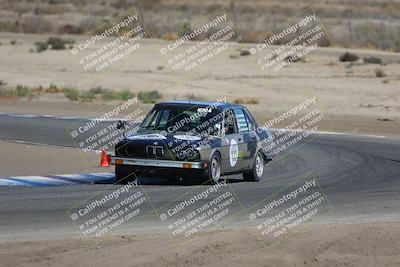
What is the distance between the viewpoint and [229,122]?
18.0m

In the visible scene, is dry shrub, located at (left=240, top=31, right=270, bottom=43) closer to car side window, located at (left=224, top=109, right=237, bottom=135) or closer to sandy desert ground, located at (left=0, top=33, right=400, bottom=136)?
sandy desert ground, located at (left=0, top=33, right=400, bottom=136)

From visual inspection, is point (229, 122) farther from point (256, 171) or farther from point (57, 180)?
point (57, 180)

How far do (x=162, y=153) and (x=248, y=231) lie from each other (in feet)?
13.9

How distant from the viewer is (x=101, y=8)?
307ft

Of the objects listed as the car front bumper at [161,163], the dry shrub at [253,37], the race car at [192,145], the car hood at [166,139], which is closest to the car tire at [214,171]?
the race car at [192,145]

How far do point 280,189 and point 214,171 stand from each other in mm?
1148

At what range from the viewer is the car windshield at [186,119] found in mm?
17344

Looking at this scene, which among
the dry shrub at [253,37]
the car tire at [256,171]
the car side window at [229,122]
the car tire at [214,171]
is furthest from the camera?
the dry shrub at [253,37]

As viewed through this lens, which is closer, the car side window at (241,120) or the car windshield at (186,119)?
the car windshield at (186,119)

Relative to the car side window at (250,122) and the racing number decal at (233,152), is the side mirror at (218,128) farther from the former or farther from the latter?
the car side window at (250,122)

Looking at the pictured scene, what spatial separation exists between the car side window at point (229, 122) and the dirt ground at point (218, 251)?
18.0 ft

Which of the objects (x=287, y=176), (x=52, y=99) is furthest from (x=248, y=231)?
(x=52, y=99)

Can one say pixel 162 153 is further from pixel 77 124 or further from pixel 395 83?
pixel 395 83

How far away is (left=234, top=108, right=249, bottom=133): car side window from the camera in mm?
18344
